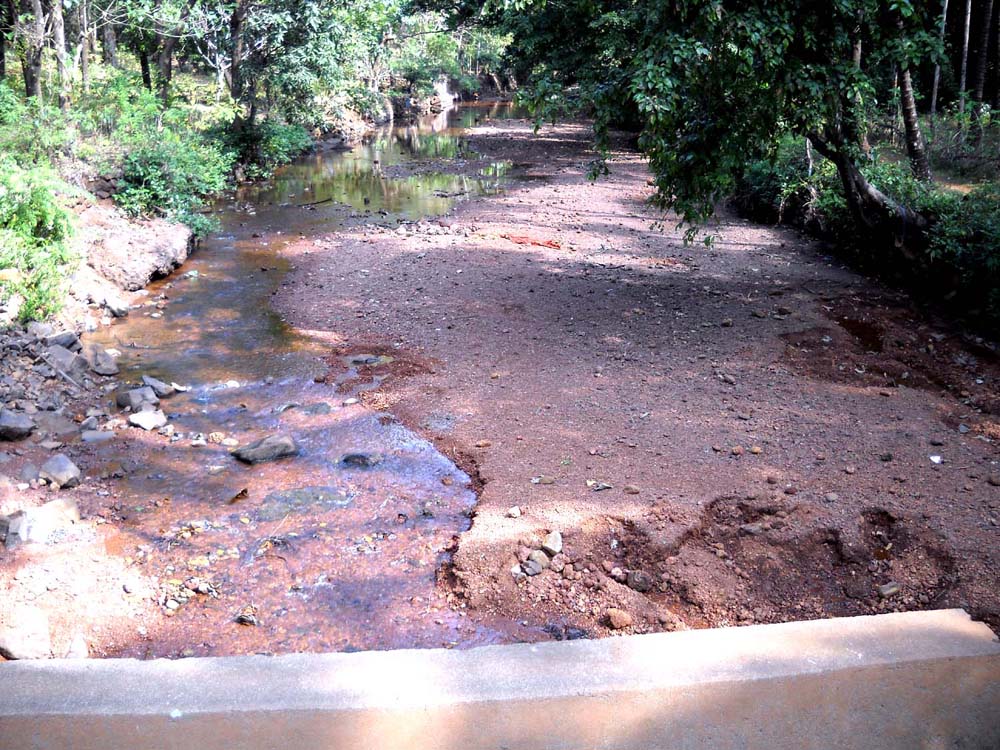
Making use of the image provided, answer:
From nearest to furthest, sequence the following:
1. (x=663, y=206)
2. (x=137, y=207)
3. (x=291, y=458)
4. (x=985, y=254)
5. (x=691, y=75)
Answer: (x=291, y=458)
(x=691, y=75)
(x=985, y=254)
(x=663, y=206)
(x=137, y=207)

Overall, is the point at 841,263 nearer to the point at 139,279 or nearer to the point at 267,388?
the point at 267,388

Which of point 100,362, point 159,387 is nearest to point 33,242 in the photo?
point 100,362

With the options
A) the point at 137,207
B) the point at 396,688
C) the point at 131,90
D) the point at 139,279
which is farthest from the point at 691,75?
the point at 131,90

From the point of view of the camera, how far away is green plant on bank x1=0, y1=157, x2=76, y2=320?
26.0 ft

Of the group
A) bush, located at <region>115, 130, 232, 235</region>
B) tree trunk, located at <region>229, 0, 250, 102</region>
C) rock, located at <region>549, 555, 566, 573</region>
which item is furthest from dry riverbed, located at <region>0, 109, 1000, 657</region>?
tree trunk, located at <region>229, 0, 250, 102</region>

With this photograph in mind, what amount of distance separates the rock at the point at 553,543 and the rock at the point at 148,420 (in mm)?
3529

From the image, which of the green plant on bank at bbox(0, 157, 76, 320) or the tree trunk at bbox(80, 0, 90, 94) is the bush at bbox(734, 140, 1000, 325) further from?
the tree trunk at bbox(80, 0, 90, 94)

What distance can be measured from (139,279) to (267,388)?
13.2 feet

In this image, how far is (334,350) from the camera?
8312mm

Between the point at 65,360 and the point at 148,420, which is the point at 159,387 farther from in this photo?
the point at 65,360

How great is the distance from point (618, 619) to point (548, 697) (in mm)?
1432

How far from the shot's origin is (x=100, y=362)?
7668 mm

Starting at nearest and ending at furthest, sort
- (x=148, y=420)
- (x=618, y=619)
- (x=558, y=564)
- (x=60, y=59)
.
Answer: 1. (x=618, y=619)
2. (x=558, y=564)
3. (x=148, y=420)
4. (x=60, y=59)

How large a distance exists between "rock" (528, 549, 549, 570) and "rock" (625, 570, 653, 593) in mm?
454
